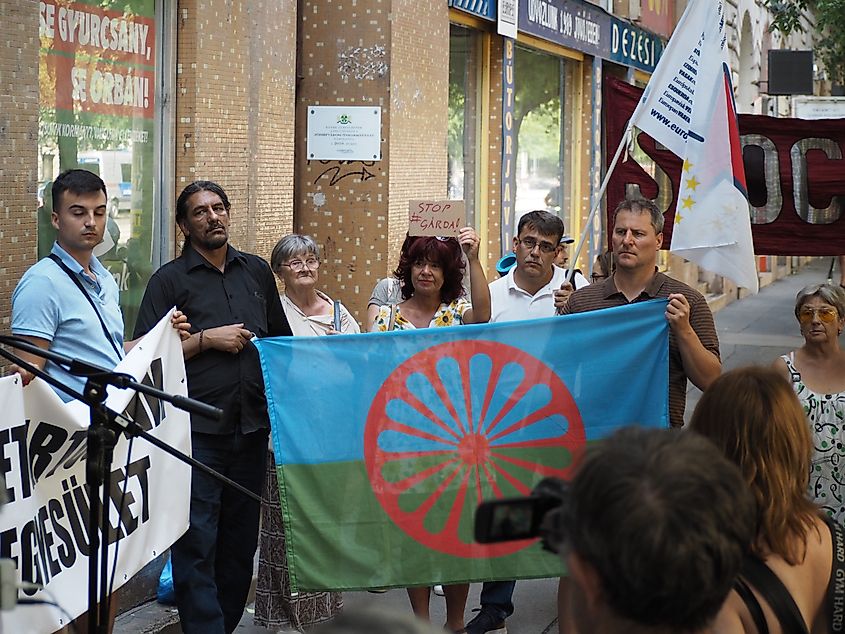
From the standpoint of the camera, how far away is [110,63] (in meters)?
7.54

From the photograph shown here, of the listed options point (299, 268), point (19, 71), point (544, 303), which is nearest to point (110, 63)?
point (19, 71)

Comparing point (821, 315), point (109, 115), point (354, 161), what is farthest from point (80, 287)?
point (354, 161)

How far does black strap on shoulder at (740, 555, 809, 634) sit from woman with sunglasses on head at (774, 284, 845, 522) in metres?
2.36

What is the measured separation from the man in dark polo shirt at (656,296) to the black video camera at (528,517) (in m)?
3.08

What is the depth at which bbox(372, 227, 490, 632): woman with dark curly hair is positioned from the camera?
6082 millimetres

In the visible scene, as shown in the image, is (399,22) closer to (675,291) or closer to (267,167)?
(267,167)

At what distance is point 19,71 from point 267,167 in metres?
2.84

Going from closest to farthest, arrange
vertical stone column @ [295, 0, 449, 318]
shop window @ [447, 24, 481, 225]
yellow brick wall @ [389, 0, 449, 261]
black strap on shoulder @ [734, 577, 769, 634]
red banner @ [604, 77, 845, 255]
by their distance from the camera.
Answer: black strap on shoulder @ [734, 577, 769, 634] → red banner @ [604, 77, 845, 255] → vertical stone column @ [295, 0, 449, 318] → yellow brick wall @ [389, 0, 449, 261] → shop window @ [447, 24, 481, 225]

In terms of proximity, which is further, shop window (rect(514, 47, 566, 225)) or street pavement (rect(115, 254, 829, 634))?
shop window (rect(514, 47, 566, 225))

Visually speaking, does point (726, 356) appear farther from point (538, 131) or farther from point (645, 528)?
point (645, 528)

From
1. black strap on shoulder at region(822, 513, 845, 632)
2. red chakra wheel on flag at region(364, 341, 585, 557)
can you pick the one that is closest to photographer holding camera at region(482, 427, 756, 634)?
black strap on shoulder at region(822, 513, 845, 632)

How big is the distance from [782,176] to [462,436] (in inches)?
127

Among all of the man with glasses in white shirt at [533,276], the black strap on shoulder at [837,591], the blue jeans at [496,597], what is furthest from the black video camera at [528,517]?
the man with glasses in white shirt at [533,276]

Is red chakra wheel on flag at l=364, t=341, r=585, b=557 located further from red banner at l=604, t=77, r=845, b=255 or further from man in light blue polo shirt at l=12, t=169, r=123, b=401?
red banner at l=604, t=77, r=845, b=255
